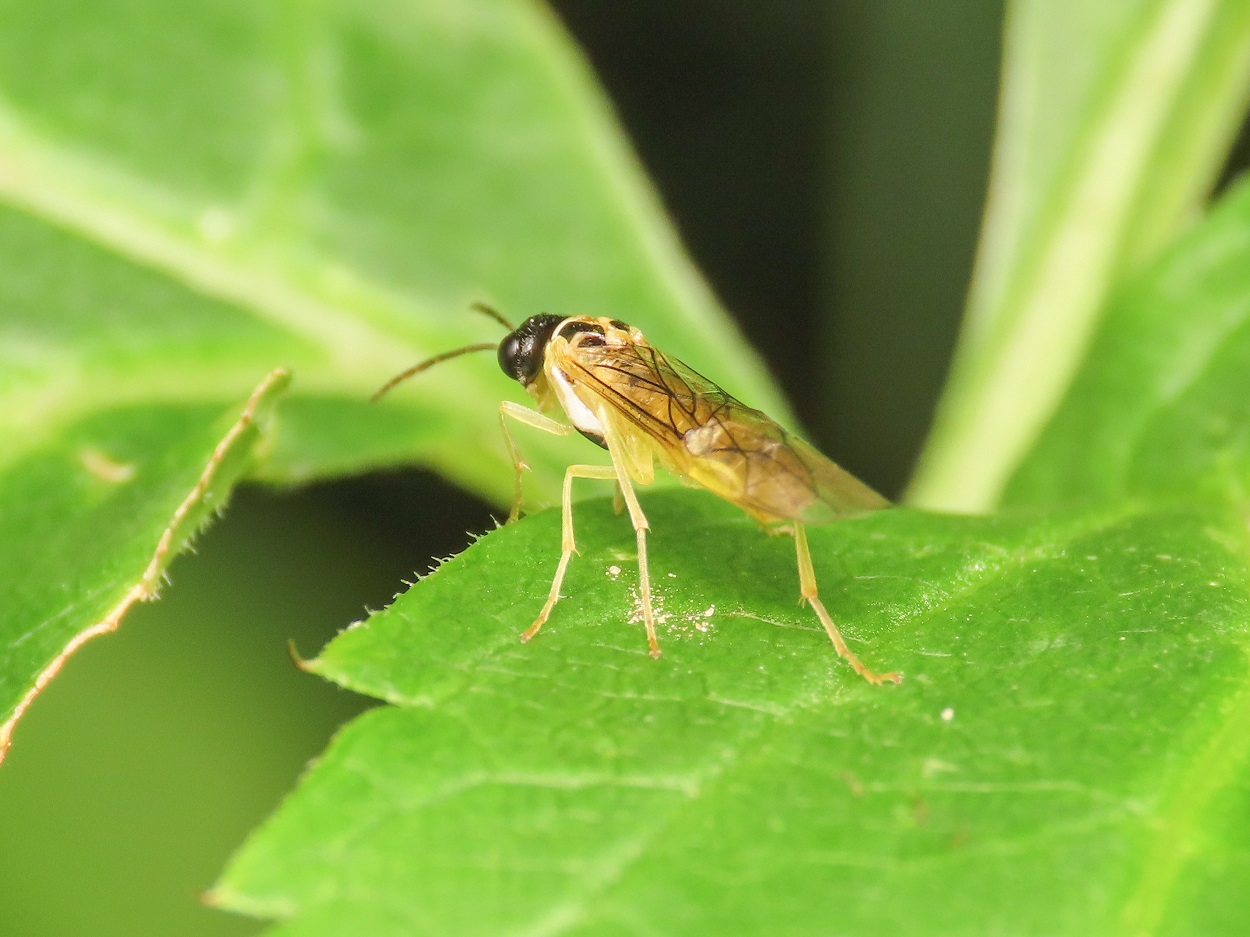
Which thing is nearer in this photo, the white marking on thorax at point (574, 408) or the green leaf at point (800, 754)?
the green leaf at point (800, 754)

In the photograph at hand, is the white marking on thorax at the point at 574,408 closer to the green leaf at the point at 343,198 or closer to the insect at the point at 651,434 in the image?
the insect at the point at 651,434

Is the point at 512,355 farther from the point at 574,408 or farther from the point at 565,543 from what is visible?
the point at 565,543

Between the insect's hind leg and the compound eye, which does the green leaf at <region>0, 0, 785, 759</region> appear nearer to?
the compound eye

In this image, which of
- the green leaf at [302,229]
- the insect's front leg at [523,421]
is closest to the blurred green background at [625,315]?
the insect's front leg at [523,421]

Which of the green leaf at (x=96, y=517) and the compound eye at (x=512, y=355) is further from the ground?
the compound eye at (x=512, y=355)

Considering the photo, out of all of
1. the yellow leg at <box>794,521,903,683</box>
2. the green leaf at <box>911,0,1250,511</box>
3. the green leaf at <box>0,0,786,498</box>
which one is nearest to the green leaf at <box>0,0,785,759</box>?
the green leaf at <box>0,0,786,498</box>

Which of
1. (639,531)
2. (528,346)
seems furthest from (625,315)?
(639,531)

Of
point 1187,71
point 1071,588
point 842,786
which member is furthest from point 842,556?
point 1187,71

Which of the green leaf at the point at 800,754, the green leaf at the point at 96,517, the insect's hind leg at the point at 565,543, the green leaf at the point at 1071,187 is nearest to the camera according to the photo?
the green leaf at the point at 800,754
